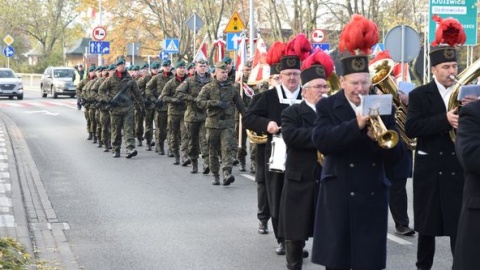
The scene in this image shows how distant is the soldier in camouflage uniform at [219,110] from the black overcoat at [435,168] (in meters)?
7.31

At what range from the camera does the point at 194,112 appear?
17906mm

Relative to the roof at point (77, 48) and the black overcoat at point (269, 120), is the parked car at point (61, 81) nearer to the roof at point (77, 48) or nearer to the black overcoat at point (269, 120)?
the black overcoat at point (269, 120)

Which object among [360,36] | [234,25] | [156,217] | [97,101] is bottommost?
[156,217]

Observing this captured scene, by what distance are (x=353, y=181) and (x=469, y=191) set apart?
1.24 m

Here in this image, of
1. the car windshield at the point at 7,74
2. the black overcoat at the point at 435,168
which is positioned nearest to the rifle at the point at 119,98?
the black overcoat at the point at 435,168

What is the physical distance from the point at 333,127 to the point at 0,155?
14268 mm

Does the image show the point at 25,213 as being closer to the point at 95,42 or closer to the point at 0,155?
the point at 0,155

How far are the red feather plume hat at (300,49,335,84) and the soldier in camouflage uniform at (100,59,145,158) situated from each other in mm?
12739

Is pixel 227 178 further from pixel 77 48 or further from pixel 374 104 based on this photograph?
pixel 77 48

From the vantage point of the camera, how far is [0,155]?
20.0 meters

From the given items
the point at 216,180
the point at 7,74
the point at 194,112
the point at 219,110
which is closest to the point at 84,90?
the point at 194,112

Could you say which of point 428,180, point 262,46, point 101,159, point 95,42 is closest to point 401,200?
point 428,180

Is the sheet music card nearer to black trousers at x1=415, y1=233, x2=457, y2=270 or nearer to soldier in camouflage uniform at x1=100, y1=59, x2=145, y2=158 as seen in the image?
black trousers at x1=415, y1=233, x2=457, y2=270

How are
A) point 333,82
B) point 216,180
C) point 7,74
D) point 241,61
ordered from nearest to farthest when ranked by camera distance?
point 333,82 → point 216,180 → point 241,61 → point 7,74
